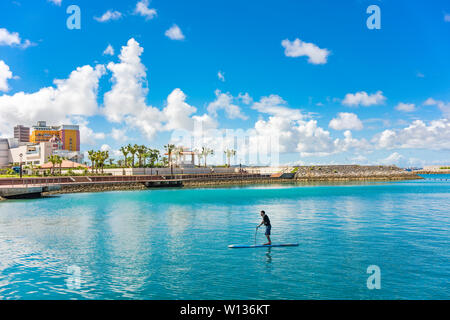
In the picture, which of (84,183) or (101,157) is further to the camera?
(101,157)

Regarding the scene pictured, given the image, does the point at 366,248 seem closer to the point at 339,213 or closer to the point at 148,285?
the point at 148,285

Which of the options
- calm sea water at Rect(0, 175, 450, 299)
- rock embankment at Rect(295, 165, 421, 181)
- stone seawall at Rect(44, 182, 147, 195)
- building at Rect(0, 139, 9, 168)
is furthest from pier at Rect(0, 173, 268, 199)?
building at Rect(0, 139, 9, 168)

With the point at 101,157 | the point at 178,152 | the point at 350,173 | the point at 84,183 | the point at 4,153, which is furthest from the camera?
the point at 4,153

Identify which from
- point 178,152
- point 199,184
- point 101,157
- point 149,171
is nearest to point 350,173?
point 178,152

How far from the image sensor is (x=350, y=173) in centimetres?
17688

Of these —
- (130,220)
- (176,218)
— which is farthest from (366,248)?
(130,220)

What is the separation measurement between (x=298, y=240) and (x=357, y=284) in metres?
9.66

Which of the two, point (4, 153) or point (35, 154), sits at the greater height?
point (4, 153)

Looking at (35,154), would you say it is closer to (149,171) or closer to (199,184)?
(149,171)

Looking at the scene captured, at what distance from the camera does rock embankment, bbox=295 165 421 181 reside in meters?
161
